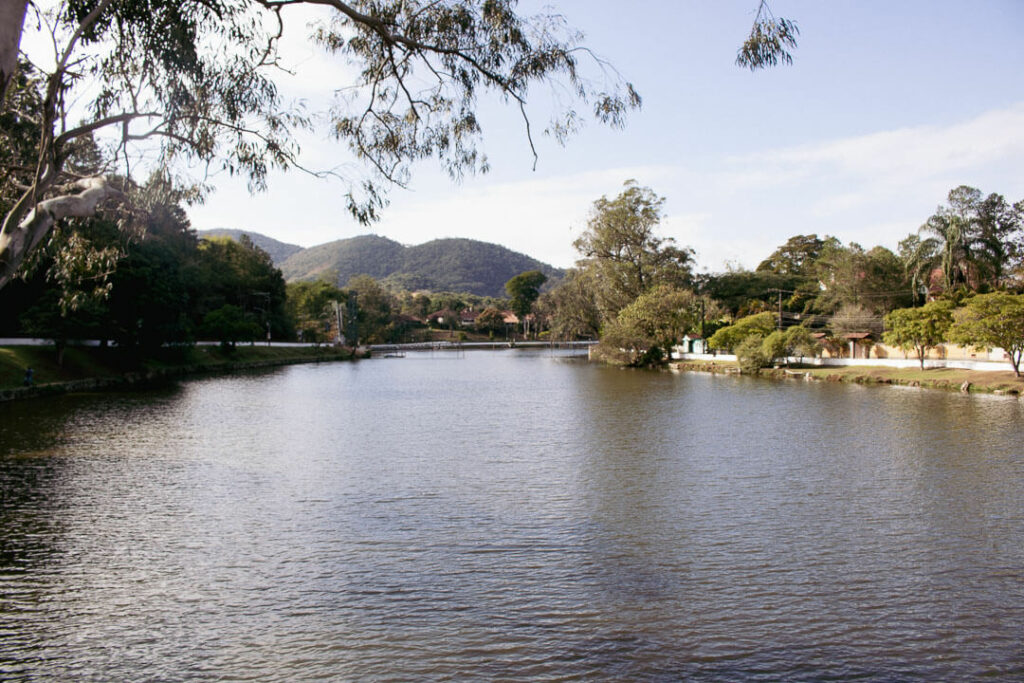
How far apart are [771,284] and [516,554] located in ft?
225

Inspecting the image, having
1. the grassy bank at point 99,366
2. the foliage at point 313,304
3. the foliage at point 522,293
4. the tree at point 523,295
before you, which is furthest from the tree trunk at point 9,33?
the foliage at point 522,293

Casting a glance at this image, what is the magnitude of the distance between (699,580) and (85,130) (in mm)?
10161

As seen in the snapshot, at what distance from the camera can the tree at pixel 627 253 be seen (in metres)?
58.0

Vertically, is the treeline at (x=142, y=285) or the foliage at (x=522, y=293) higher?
the foliage at (x=522, y=293)

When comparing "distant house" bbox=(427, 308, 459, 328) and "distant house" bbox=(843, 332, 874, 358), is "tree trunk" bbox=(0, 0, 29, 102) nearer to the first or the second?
"distant house" bbox=(843, 332, 874, 358)

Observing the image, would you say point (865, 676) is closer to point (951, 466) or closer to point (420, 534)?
point (420, 534)

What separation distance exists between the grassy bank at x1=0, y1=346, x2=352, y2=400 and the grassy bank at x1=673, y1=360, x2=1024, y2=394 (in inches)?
1440

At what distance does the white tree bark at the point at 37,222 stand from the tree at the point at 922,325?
120ft

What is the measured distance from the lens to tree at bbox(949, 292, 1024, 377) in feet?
98.3

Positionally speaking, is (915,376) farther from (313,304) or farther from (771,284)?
(313,304)

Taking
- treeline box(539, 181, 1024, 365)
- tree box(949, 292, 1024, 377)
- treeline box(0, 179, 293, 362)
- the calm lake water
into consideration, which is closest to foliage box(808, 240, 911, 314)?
treeline box(539, 181, 1024, 365)

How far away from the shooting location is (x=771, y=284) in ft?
237

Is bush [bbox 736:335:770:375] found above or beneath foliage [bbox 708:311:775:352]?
beneath

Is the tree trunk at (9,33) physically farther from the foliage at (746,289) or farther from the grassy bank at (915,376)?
the foliage at (746,289)
